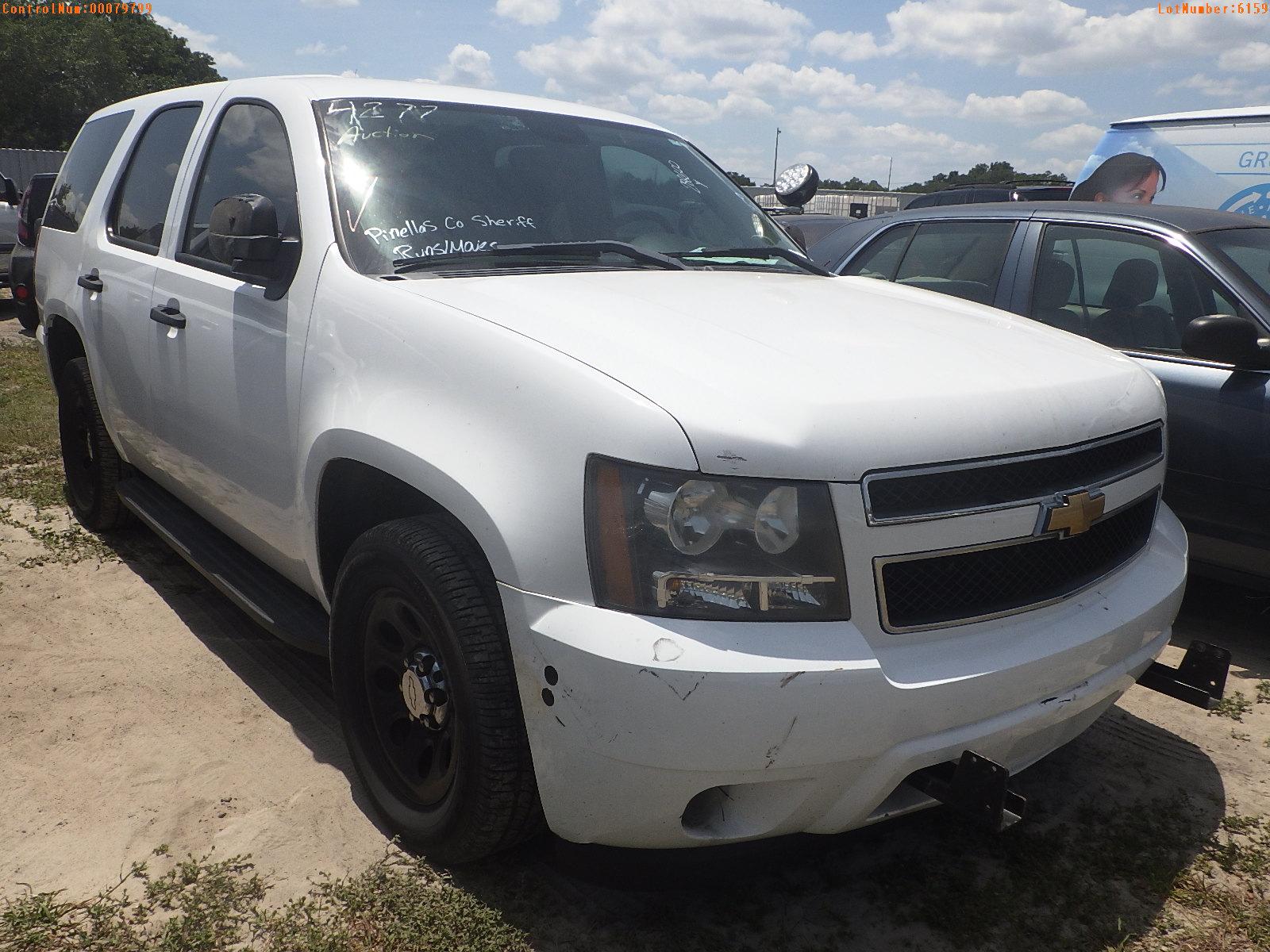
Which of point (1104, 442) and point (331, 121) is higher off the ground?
point (331, 121)

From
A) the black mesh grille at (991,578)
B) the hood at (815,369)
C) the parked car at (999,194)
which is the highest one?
the parked car at (999,194)

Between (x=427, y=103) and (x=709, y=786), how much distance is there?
2193 millimetres

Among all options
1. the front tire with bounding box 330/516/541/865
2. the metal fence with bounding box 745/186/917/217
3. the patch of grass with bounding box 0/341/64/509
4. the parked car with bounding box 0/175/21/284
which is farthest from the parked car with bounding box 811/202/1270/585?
the metal fence with bounding box 745/186/917/217

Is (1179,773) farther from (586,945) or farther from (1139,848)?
(586,945)

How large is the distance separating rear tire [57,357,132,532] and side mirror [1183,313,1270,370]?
419cm

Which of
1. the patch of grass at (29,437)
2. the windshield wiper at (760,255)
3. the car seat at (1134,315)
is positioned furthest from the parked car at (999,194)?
the windshield wiper at (760,255)

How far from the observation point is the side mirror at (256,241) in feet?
8.95

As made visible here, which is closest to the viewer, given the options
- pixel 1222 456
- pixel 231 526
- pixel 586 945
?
pixel 586 945

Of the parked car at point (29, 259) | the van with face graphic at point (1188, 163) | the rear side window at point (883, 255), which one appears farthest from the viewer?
the parked car at point (29, 259)

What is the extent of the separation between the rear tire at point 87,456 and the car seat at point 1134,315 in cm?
411

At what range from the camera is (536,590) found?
195 centimetres

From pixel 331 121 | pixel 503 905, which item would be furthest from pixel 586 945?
pixel 331 121

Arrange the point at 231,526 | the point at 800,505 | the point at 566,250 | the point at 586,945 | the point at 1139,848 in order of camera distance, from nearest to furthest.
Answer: the point at 800,505
the point at 586,945
the point at 1139,848
the point at 566,250
the point at 231,526

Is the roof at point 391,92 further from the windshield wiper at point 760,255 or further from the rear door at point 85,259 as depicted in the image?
the rear door at point 85,259
